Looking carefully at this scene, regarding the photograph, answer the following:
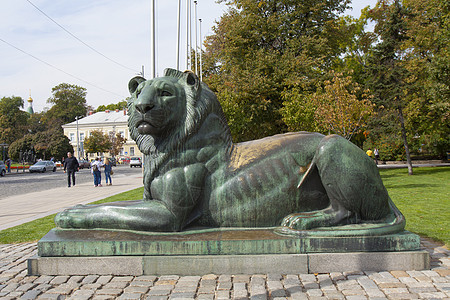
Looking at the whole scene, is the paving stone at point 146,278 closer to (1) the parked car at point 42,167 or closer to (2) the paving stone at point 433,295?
(2) the paving stone at point 433,295

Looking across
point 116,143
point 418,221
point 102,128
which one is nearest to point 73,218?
point 418,221

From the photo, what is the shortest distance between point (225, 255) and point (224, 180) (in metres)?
0.86

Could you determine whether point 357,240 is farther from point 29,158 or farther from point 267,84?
point 29,158

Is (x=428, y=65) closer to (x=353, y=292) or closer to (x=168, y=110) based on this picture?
(x=168, y=110)

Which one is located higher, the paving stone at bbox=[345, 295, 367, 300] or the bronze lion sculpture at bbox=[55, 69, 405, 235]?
the bronze lion sculpture at bbox=[55, 69, 405, 235]

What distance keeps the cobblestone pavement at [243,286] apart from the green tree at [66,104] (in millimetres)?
81545

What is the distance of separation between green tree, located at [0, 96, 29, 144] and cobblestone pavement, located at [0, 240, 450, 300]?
220 feet

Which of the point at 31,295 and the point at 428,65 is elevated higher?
the point at 428,65

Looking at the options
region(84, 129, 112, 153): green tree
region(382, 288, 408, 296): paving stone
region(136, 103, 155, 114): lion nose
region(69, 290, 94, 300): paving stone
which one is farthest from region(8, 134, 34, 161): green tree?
region(382, 288, 408, 296): paving stone

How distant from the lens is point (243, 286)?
12.1ft

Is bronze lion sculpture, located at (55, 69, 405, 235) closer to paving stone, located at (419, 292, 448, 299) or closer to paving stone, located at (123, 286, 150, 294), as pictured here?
paving stone, located at (123, 286, 150, 294)

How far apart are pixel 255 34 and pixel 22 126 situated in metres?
56.9

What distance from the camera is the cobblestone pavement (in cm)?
348

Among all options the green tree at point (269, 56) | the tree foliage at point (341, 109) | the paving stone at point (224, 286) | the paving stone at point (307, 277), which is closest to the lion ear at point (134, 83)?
the paving stone at point (224, 286)
